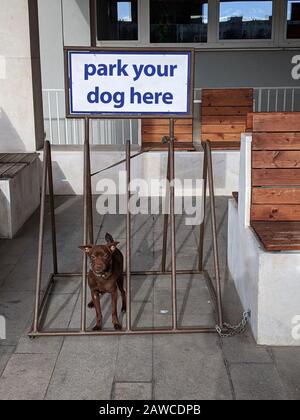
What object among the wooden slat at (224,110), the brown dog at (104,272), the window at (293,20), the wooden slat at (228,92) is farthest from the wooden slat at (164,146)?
the window at (293,20)

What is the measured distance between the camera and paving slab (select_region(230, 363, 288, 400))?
358cm

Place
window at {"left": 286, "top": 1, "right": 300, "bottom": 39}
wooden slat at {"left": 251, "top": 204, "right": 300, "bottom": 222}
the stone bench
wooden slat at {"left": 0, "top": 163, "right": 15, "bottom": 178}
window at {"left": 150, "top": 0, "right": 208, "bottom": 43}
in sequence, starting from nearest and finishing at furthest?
wooden slat at {"left": 251, "top": 204, "right": 300, "bottom": 222}
the stone bench
wooden slat at {"left": 0, "top": 163, "right": 15, "bottom": 178}
window at {"left": 286, "top": 1, "right": 300, "bottom": 39}
window at {"left": 150, "top": 0, "right": 208, "bottom": 43}

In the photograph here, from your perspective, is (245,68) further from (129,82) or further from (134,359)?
(134,359)

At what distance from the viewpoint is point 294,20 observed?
1261 cm

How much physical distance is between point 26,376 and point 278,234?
2.16 metres

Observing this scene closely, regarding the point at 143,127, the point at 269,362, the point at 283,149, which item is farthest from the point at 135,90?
the point at 143,127

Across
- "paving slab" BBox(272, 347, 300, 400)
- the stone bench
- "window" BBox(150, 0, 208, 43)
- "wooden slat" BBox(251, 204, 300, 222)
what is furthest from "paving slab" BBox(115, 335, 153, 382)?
"window" BBox(150, 0, 208, 43)

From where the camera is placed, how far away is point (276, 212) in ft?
15.5

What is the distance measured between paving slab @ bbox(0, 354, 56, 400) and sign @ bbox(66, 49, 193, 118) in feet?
6.49

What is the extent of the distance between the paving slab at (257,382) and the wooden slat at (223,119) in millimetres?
6345

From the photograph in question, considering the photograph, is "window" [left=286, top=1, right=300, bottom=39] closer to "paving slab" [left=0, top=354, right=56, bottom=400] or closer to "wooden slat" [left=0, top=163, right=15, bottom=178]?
"wooden slat" [left=0, top=163, right=15, bottom=178]

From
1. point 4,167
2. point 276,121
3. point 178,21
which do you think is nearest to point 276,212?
point 276,121

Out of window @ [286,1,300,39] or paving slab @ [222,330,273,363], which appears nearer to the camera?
paving slab @ [222,330,273,363]

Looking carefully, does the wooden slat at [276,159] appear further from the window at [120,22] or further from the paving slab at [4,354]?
the window at [120,22]
